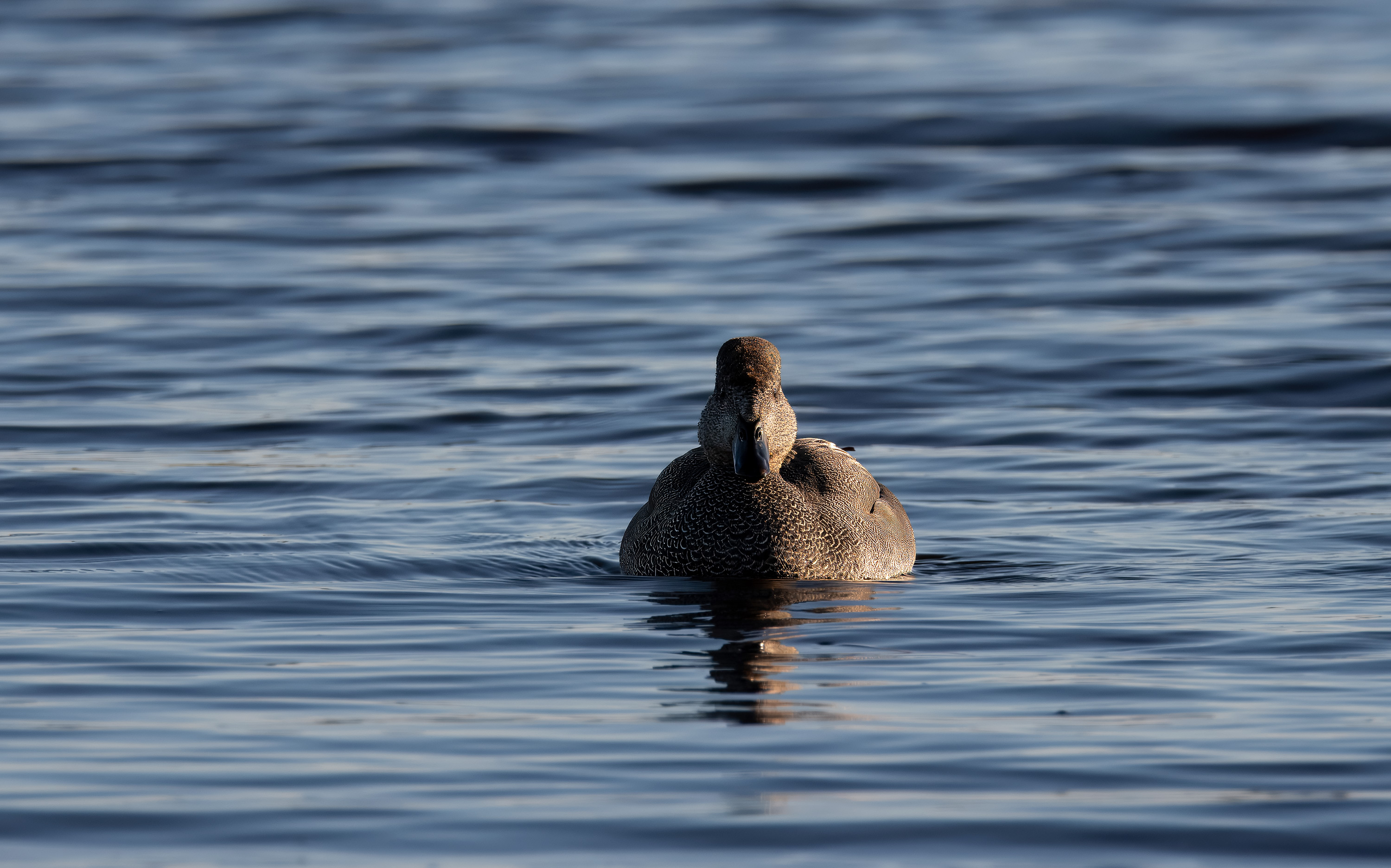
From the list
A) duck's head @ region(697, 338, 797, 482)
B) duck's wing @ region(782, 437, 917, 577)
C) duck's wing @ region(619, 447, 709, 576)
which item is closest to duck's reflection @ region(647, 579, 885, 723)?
duck's wing @ region(782, 437, 917, 577)

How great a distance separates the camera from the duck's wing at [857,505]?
9.89 meters

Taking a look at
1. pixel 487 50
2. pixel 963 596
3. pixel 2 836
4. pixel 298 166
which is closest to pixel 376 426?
pixel 963 596

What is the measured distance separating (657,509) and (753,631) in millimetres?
1656

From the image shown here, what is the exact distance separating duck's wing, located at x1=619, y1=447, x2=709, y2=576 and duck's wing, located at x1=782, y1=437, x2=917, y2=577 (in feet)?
1.43

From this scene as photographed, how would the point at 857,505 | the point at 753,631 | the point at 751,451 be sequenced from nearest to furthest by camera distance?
the point at 753,631 → the point at 751,451 → the point at 857,505

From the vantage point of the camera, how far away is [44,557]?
400 inches

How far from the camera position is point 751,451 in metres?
9.44

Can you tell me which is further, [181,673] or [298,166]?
[298,166]

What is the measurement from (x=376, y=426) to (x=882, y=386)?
3.48 m

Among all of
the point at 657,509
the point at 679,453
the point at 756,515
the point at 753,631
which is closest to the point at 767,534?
the point at 756,515

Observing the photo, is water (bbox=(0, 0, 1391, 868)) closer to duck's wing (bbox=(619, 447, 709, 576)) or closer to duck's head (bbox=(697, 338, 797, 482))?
duck's wing (bbox=(619, 447, 709, 576))

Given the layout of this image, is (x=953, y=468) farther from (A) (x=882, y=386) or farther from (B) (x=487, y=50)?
(B) (x=487, y=50)

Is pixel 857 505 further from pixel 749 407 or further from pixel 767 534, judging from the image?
pixel 749 407

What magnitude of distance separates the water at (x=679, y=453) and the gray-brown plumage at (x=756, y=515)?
6.2 inches
